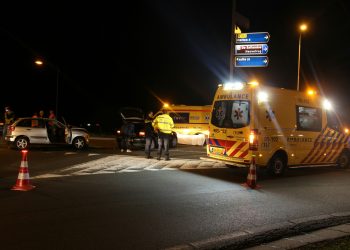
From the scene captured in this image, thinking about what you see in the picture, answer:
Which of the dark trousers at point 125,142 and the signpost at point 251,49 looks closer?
the signpost at point 251,49

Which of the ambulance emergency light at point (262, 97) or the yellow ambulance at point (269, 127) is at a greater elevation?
the ambulance emergency light at point (262, 97)

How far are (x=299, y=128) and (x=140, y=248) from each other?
27.6ft

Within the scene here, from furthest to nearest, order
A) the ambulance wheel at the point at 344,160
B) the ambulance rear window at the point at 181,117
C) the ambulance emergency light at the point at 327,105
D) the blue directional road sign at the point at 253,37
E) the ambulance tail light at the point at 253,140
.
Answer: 1. the ambulance rear window at the point at 181,117
2. the blue directional road sign at the point at 253,37
3. the ambulance wheel at the point at 344,160
4. the ambulance emergency light at the point at 327,105
5. the ambulance tail light at the point at 253,140

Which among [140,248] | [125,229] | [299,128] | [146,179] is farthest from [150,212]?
[299,128]

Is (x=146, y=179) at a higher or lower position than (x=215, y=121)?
lower

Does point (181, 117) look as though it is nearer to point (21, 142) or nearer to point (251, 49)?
point (251, 49)

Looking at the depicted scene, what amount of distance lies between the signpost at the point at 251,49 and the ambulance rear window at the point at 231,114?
6.06 meters

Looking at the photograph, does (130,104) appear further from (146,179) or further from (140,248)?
(140,248)

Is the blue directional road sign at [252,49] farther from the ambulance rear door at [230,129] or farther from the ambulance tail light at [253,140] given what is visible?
the ambulance tail light at [253,140]

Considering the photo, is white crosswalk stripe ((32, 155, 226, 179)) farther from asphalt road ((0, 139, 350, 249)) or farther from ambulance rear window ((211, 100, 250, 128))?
ambulance rear window ((211, 100, 250, 128))

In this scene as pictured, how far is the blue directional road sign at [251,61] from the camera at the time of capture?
56.7ft

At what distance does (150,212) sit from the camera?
695cm

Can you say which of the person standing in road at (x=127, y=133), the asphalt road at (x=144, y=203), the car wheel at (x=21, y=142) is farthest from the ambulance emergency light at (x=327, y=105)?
the car wheel at (x=21, y=142)

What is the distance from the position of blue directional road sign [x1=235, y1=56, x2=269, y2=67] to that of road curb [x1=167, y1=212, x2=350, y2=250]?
10837 mm
